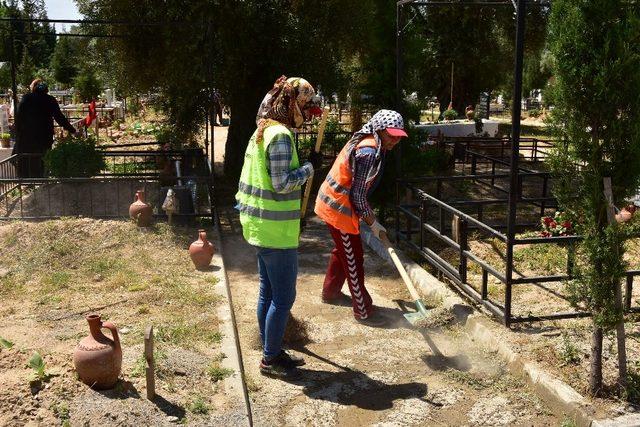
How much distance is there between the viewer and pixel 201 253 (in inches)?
282

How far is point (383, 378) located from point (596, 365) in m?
1.41

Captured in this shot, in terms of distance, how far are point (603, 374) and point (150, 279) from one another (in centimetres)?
405

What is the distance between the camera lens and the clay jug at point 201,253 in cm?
715

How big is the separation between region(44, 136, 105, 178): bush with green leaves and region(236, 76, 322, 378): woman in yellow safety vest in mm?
6278

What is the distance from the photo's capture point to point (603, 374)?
14.8 ft

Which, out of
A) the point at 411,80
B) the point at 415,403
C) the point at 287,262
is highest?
the point at 411,80

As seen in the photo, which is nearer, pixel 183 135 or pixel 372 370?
pixel 372 370


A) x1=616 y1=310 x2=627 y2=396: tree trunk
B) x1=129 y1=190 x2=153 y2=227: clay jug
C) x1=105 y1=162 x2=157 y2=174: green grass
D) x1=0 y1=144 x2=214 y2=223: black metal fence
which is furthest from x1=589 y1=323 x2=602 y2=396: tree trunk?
x1=105 y1=162 x2=157 y2=174: green grass

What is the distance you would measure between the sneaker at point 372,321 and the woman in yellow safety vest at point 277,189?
1441 mm

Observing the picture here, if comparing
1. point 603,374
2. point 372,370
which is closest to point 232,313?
point 372,370

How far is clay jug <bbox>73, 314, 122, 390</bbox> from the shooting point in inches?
157

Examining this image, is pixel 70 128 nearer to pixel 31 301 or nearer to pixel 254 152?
pixel 31 301

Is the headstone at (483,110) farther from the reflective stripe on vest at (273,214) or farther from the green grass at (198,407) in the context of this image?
the green grass at (198,407)

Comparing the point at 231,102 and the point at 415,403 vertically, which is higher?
the point at 231,102
